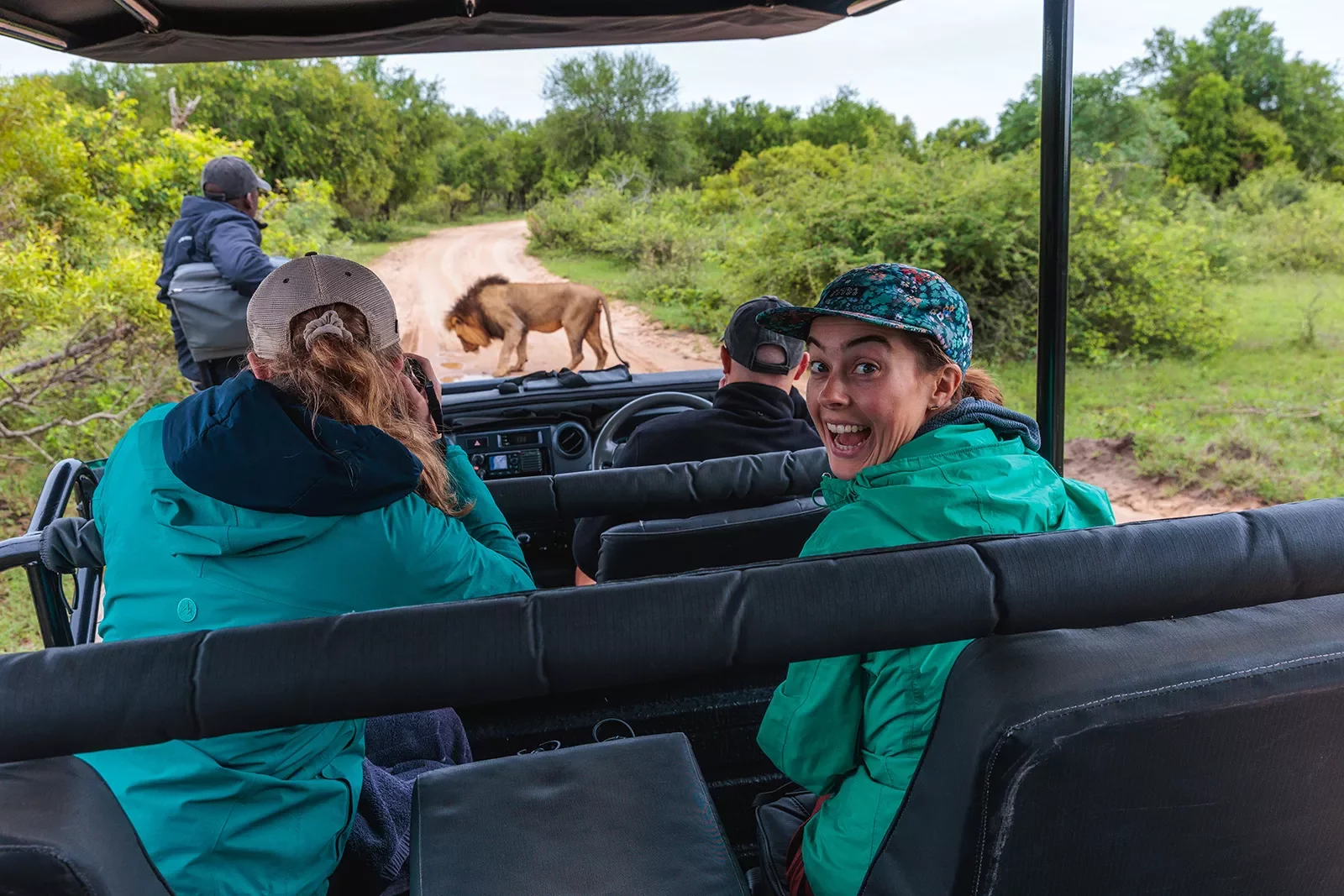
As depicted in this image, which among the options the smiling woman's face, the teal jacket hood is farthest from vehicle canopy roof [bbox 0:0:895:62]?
the teal jacket hood

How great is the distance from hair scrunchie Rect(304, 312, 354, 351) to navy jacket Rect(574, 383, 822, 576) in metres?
1.12

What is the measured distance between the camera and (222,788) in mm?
1258

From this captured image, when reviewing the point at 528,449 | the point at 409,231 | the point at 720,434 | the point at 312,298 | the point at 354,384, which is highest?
the point at 409,231

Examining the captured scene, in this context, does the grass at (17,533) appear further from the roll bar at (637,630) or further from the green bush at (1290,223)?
the green bush at (1290,223)

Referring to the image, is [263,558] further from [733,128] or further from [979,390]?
[733,128]

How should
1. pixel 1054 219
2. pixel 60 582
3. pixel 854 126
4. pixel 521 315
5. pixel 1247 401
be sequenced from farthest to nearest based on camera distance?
1. pixel 854 126
2. pixel 521 315
3. pixel 1247 401
4. pixel 1054 219
5. pixel 60 582

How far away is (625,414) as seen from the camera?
3424mm

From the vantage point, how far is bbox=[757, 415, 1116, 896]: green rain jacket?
1.18m

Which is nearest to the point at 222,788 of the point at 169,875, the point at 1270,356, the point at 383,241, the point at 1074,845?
the point at 169,875

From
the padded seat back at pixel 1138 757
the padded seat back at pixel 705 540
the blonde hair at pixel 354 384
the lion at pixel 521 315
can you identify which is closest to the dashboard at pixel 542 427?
the padded seat back at pixel 705 540

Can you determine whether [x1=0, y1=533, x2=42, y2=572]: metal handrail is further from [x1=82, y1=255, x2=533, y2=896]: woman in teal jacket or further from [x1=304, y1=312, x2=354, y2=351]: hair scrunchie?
[x1=304, y1=312, x2=354, y2=351]: hair scrunchie

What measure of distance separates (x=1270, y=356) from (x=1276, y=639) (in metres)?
11.3

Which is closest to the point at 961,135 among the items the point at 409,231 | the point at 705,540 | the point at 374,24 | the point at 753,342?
the point at 409,231

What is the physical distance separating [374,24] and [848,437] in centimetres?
210
